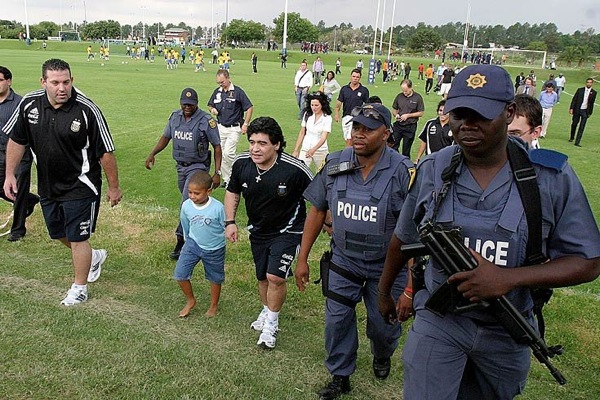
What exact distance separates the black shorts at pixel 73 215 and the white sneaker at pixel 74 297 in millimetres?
489

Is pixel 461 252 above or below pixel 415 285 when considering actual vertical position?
above

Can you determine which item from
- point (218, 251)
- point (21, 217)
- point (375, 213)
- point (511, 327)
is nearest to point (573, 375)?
point (375, 213)

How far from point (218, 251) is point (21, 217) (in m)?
3.33

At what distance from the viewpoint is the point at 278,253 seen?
4.37 m

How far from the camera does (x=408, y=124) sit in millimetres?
11367

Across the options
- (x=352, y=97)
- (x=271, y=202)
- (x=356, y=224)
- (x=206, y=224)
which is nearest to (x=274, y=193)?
(x=271, y=202)

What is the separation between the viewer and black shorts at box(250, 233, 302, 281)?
436 cm

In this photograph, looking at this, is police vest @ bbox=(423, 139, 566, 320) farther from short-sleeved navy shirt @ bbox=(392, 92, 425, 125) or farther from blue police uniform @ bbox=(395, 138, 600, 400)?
short-sleeved navy shirt @ bbox=(392, 92, 425, 125)

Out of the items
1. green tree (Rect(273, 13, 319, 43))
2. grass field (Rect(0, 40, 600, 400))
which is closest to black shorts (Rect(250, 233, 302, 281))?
grass field (Rect(0, 40, 600, 400))

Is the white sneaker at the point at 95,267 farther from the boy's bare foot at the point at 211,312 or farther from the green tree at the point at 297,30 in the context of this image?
the green tree at the point at 297,30

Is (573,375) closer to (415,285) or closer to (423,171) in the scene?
(415,285)

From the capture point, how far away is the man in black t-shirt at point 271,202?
171 inches

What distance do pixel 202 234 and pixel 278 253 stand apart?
794mm

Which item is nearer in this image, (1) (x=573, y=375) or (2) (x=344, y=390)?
(2) (x=344, y=390)
